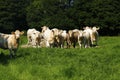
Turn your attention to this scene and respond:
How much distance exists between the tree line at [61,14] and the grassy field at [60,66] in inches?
2219

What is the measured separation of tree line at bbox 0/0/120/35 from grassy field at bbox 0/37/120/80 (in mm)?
56365

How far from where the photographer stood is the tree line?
269ft

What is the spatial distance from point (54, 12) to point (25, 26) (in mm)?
10458

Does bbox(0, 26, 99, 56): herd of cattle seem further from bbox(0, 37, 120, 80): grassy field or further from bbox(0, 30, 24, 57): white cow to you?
bbox(0, 37, 120, 80): grassy field

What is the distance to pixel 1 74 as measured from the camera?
19.0 meters

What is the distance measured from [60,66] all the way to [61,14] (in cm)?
6748

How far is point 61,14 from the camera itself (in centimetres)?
8769

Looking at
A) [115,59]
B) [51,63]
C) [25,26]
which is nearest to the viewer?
[51,63]

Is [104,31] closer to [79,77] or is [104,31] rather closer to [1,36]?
[1,36]

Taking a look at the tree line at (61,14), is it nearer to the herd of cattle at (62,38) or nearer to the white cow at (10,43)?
the herd of cattle at (62,38)

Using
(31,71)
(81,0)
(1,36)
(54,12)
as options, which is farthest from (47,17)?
(31,71)

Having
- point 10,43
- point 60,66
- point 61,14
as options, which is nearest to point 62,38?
point 10,43

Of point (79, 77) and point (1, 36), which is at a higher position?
point (1, 36)

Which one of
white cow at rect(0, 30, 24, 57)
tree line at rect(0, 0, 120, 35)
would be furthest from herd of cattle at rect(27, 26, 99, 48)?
tree line at rect(0, 0, 120, 35)
